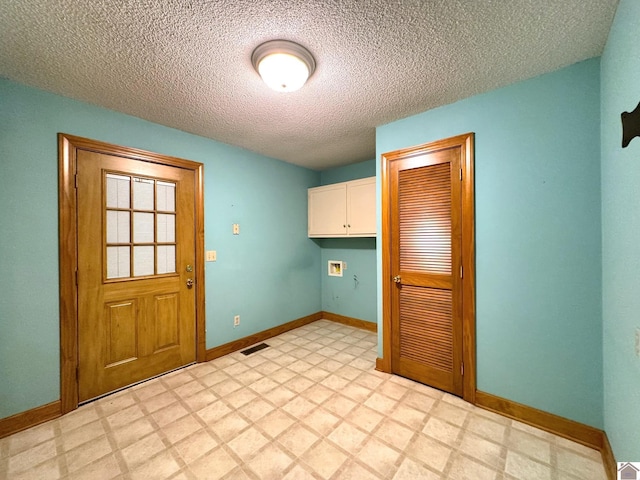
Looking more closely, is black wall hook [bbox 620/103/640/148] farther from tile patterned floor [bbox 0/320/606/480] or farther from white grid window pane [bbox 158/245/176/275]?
white grid window pane [bbox 158/245/176/275]

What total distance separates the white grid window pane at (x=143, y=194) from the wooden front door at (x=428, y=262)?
227cm

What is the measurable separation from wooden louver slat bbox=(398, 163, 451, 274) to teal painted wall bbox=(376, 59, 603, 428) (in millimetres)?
245

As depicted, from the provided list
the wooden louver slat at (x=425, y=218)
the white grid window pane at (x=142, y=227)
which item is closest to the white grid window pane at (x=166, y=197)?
the white grid window pane at (x=142, y=227)

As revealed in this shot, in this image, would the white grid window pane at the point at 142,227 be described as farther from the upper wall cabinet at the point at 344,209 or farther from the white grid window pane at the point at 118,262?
the upper wall cabinet at the point at 344,209

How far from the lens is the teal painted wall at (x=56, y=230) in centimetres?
178

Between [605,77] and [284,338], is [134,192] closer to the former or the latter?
[284,338]

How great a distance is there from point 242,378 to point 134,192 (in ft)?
6.58

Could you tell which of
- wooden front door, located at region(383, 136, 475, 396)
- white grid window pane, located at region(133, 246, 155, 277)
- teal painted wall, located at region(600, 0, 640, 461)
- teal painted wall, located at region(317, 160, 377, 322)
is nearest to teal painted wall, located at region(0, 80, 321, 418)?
white grid window pane, located at region(133, 246, 155, 277)

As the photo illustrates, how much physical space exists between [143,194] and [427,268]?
8.88ft

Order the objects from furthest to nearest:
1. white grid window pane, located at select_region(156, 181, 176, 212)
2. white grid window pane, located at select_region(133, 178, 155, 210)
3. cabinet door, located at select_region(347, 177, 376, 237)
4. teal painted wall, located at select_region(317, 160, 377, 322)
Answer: teal painted wall, located at select_region(317, 160, 377, 322)
cabinet door, located at select_region(347, 177, 376, 237)
white grid window pane, located at select_region(156, 181, 176, 212)
white grid window pane, located at select_region(133, 178, 155, 210)

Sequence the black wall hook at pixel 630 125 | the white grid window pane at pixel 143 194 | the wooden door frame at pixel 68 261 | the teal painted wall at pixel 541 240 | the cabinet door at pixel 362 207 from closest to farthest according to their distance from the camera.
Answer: the black wall hook at pixel 630 125
the teal painted wall at pixel 541 240
the wooden door frame at pixel 68 261
the white grid window pane at pixel 143 194
the cabinet door at pixel 362 207

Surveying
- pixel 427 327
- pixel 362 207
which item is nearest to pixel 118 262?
pixel 362 207

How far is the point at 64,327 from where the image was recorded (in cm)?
196

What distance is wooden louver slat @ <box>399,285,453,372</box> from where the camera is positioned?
7.14ft
